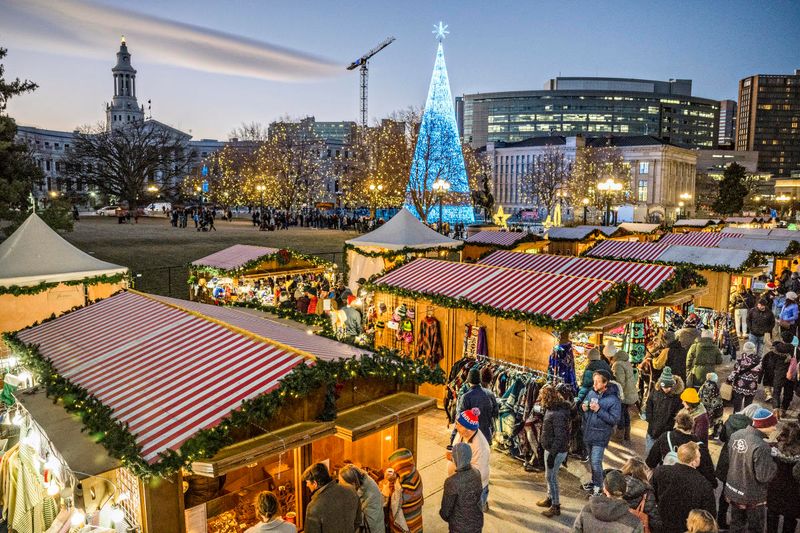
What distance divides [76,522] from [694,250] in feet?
57.9

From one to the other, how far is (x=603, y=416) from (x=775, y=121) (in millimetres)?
205909

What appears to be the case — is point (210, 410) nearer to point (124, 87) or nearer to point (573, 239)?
point (573, 239)

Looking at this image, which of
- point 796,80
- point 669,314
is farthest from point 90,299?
point 796,80

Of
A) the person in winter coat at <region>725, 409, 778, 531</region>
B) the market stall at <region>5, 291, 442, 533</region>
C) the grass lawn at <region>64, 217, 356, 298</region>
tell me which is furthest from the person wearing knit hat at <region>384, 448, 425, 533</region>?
the grass lawn at <region>64, 217, 356, 298</region>

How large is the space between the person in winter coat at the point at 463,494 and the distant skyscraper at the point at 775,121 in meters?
201

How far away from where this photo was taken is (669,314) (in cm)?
1359

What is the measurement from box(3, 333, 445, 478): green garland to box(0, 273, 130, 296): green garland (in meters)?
4.41

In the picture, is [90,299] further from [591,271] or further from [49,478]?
[591,271]

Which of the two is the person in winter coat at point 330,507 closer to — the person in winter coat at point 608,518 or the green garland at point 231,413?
the green garland at point 231,413

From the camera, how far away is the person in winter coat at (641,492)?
4.39 metres

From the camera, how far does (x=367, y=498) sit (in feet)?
16.2

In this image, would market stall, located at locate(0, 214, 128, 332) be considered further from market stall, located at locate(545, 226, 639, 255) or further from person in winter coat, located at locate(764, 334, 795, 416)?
market stall, located at locate(545, 226, 639, 255)

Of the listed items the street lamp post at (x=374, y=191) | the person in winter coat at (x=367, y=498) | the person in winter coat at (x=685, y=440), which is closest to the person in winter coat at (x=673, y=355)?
the person in winter coat at (x=685, y=440)

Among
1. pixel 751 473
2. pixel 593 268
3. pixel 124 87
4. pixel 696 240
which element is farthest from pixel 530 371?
pixel 124 87
